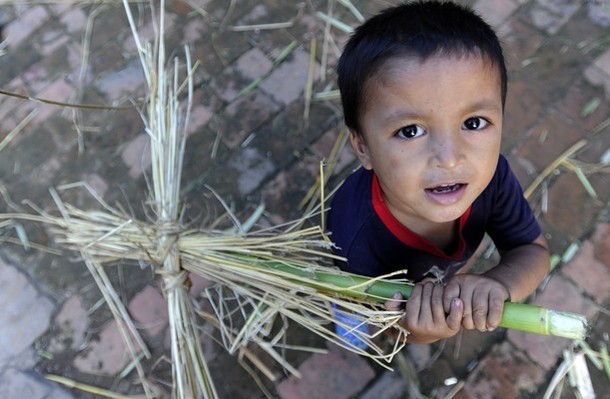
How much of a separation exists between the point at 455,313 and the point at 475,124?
16.8 inches

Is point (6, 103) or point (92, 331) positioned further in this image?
point (6, 103)

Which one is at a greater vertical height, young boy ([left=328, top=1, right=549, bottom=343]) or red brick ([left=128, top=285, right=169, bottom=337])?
young boy ([left=328, top=1, right=549, bottom=343])

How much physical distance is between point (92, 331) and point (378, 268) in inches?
45.9

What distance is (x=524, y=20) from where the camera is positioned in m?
2.48

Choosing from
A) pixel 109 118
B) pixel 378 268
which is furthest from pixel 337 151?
pixel 109 118

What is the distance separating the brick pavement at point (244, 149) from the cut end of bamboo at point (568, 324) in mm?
856

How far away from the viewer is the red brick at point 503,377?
188 centimetres

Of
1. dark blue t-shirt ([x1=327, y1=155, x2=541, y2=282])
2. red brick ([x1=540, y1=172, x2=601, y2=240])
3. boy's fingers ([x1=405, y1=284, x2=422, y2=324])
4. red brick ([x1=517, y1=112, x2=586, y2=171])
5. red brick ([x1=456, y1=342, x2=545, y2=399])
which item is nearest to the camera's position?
boy's fingers ([x1=405, y1=284, x2=422, y2=324])

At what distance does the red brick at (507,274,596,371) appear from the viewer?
6.27ft

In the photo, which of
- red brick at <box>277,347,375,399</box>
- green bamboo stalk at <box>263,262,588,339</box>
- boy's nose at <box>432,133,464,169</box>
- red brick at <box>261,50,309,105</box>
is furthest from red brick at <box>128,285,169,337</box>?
boy's nose at <box>432,133,464,169</box>

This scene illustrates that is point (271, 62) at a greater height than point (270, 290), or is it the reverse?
point (271, 62)

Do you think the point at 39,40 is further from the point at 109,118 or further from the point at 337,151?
the point at 337,151

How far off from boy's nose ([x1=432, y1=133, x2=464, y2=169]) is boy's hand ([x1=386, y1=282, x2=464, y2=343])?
0.89ft

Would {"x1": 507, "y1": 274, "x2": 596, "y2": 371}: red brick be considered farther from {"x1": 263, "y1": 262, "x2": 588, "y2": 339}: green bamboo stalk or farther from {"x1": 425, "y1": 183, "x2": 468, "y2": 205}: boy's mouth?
{"x1": 425, "y1": 183, "x2": 468, "y2": 205}: boy's mouth
